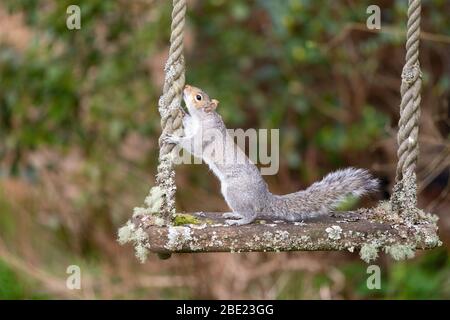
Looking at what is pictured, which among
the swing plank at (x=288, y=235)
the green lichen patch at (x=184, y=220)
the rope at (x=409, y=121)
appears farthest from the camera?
the rope at (x=409, y=121)

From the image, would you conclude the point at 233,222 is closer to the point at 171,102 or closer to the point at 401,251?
the point at 171,102

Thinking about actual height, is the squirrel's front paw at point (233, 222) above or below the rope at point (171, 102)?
below

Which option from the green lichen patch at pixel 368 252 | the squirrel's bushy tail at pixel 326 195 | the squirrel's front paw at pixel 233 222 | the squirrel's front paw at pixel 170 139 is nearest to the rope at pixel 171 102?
the squirrel's front paw at pixel 170 139

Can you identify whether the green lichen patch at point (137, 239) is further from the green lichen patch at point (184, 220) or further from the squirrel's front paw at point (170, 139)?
the squirrel's front paw at point (170, 139)

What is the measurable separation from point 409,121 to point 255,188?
0.72 m

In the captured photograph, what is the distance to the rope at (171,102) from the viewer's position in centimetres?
286

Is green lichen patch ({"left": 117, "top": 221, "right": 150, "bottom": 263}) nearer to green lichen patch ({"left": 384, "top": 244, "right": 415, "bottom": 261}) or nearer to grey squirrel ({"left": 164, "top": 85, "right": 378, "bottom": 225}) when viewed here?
grey squirrel ({"left": 164, "top": 85, "right": 378, "bottom": 225})

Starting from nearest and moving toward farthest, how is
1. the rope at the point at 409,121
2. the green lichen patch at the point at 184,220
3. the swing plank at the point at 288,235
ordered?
1. the swing plank at the point at 288,235
2. the green lichen patch at the point at 184,220
3. the rope at the point at 409,121

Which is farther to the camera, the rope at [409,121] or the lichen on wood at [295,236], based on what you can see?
the rope at [409,121]

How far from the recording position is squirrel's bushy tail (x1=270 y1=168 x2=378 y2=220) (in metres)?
3.12

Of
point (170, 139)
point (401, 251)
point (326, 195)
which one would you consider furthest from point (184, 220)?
point (401, 251)

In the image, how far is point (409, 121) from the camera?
3.06m

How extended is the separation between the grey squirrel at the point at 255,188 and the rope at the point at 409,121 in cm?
13

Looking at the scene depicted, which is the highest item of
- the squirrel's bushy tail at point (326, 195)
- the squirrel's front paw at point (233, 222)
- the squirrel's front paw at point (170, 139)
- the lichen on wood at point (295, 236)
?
the squirrel's front paw at point (170, 139)
